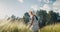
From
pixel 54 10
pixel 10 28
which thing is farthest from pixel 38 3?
pixel 10 28

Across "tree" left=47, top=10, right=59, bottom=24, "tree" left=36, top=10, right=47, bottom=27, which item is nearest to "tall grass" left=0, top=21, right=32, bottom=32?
"tree" left=36, top=10, right=47, bottom=27

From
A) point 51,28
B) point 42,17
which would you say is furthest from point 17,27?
point 51,28

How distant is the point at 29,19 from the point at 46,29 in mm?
298

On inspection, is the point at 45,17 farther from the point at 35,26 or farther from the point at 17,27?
the point at 17,27

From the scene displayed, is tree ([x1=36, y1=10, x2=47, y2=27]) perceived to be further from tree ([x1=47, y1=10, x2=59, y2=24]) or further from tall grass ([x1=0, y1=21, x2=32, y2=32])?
tall grass ([x1=0, y1=21, x2=32, y2=32])

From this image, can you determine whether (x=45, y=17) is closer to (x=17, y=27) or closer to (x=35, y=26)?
(x=35, y=26)

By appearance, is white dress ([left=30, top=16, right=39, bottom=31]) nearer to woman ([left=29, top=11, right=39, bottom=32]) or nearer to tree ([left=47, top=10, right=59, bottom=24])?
woman ([left=29, top=11, right=39, bottom=32])

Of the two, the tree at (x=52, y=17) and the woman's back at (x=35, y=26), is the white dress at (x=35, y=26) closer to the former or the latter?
the woman's back at (x=35, y=26)

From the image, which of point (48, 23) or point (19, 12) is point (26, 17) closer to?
point (19, 12)

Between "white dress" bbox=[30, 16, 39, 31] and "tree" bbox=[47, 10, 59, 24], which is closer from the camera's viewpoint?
"white dress" bbox=[30, 16, 39, 31]

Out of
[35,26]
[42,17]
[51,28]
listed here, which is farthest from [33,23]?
[51,28]

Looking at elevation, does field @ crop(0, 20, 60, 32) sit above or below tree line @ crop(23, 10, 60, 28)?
below

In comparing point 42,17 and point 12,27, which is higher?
point 42,17

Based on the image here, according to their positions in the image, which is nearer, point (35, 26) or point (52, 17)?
point (35, 26)
